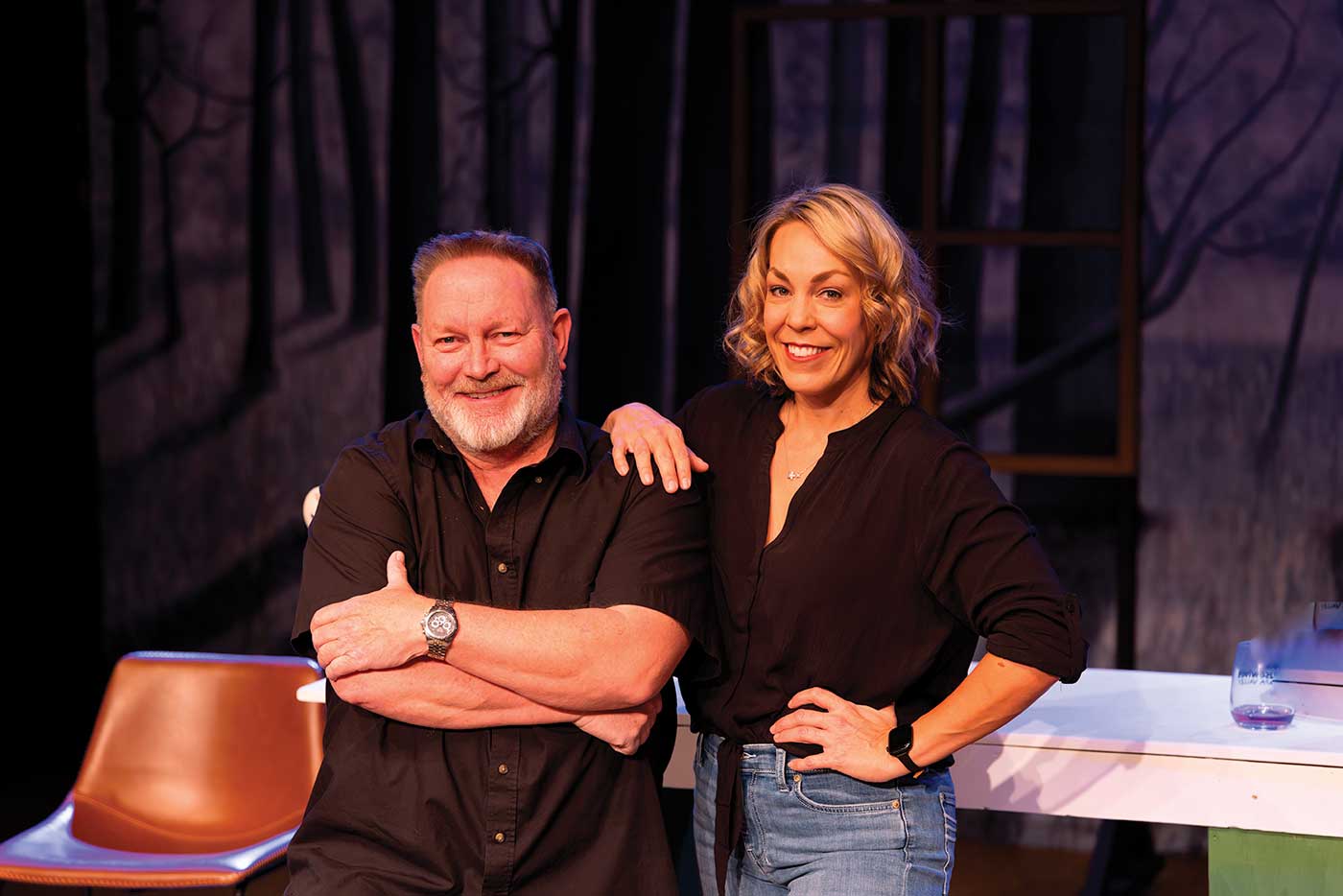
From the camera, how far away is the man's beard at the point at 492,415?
238 cm

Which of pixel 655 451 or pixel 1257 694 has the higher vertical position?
pixel 655 451

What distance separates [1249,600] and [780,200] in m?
2.87

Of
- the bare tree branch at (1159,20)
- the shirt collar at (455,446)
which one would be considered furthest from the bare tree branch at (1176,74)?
the shirt collar at (455,446)

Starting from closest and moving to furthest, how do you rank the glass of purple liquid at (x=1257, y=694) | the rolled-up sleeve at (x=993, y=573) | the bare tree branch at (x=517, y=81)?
the rolled-up sleeve at (x=993, y=573), the glass of purple liquid at (x=1257, y=694), the bare tree branch at (x=517, y=81)

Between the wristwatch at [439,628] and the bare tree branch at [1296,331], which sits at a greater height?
the bare tree branch at [1296,331]

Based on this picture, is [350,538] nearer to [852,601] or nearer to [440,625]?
[440,625]

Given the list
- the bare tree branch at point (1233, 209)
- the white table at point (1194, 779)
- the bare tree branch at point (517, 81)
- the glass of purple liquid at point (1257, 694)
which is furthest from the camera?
the bare tree branch at point (517, 81)

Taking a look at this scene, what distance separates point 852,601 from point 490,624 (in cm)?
55

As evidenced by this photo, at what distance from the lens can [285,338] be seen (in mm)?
5273

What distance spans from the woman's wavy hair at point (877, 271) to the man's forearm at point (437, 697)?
29.5 inches

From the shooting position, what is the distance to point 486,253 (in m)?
2.41

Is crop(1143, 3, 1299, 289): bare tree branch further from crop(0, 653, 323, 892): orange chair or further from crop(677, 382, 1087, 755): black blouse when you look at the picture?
crop(0, 653, 323, 892): orange chair

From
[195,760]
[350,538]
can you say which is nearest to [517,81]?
[195,760]

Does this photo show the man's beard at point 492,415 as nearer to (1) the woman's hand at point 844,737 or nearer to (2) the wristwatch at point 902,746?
(1) the woman's hand at point 844,737
